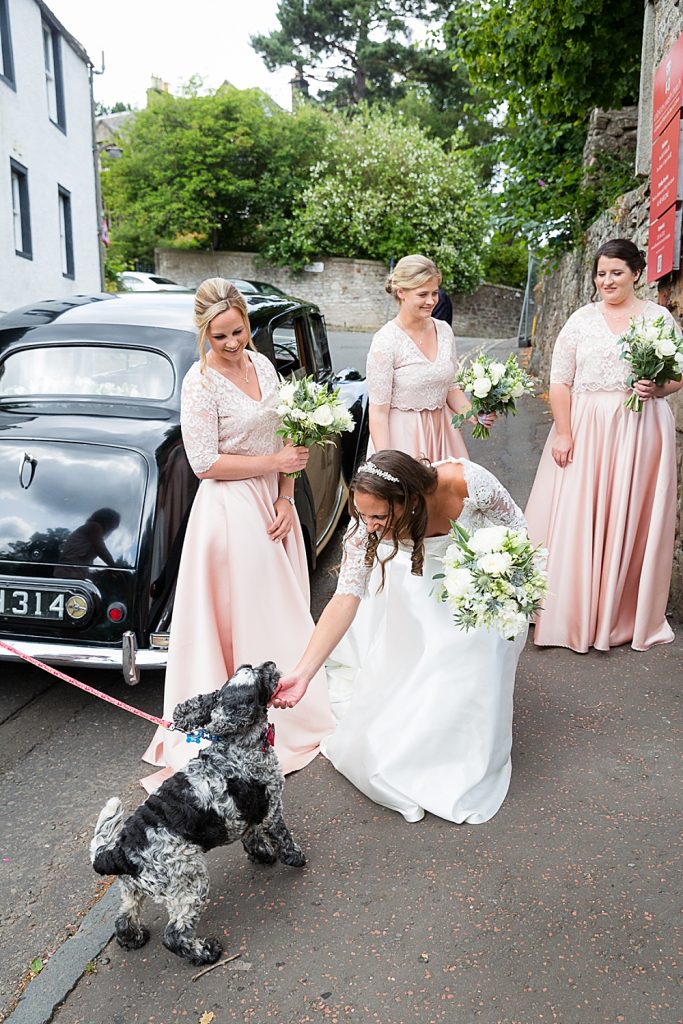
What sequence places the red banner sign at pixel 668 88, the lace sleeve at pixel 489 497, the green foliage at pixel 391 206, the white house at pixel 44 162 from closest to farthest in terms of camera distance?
1. the lace sleeve at pixel 489 497
2. the red banner sign at pixel 668 88
3. the white house at pixel 44 162
4. the green foliage at pixel 391 206

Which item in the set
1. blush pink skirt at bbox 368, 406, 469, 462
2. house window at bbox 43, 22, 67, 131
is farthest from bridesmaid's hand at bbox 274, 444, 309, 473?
house window at bbox 43, 22, 67, 131

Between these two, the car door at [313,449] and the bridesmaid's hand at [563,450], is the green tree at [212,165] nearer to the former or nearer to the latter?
the car door at [313,449]

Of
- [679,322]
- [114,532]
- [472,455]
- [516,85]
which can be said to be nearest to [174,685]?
[114,532]

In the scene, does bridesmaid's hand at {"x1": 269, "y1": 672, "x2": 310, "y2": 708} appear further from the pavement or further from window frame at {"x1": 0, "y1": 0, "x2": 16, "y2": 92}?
window frame at {"x1": 0, "y1": 0, "x2": 16, "y2": 92}

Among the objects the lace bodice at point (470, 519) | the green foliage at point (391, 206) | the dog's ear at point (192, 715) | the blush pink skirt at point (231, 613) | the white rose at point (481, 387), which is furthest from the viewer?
the green foliage at point (391, 206)

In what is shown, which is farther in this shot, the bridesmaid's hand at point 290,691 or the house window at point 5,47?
the house window at point 5,47

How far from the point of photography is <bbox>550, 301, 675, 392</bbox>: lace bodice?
5.00m

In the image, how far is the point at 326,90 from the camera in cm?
4403

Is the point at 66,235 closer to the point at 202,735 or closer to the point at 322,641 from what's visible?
the point at 322,641

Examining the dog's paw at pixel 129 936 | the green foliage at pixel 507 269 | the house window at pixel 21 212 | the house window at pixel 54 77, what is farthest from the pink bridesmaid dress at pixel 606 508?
the green foliage at pixel 507 269

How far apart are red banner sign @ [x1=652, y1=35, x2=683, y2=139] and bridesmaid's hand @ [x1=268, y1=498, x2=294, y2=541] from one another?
374cm

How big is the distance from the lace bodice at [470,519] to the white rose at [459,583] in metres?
0.39

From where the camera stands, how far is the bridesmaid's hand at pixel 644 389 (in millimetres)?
4805

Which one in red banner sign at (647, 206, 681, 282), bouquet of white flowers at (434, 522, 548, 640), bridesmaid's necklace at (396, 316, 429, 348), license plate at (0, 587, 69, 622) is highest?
red banner sign at (647, 206, 681, 282)
